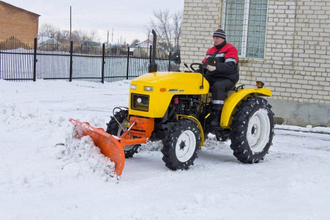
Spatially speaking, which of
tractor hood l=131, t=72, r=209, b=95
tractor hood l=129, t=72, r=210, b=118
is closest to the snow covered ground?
tractor hood l=129, t=72, r=210, b=118

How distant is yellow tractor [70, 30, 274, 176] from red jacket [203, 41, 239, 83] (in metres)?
0.27

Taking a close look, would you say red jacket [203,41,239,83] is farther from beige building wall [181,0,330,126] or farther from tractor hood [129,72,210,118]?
beige building wall [181,0,330,126]

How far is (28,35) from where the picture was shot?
47594 millimetres

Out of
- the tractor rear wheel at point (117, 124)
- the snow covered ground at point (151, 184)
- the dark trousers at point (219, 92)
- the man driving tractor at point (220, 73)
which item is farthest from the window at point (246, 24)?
the tractor rear wheel at point (117, 124)

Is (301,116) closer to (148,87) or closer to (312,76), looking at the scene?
(312,76)

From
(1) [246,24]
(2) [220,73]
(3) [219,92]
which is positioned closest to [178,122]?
(3) [219,92]

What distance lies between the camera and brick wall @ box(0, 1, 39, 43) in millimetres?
43906

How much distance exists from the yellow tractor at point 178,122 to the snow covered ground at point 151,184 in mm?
194

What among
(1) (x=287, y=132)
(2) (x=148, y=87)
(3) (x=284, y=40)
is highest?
(3) (x=284, y=40)

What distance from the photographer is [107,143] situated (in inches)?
235

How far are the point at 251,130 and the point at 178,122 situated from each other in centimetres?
164

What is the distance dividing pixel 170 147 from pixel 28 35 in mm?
44167

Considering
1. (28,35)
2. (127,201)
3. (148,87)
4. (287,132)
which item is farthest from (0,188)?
(28,35)

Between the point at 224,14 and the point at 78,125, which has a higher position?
the point at 224,14
